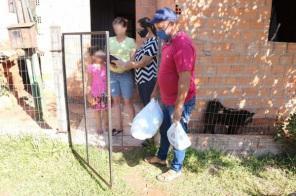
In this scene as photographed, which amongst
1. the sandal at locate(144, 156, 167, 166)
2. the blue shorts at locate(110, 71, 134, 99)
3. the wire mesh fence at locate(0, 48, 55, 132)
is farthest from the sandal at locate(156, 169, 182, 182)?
the wire mesh fence at locate(0, 48, 55, 132)

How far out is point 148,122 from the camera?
3.98 meters

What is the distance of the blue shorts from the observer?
4801 millimetres

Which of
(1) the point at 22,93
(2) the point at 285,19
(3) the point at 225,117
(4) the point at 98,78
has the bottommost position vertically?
(1) the point at 22,93

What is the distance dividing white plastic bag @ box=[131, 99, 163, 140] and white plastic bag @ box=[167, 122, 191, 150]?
27cm

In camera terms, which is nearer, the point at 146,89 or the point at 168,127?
the point at 168,127

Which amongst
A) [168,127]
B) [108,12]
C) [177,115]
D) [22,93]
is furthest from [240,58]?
[108,12]

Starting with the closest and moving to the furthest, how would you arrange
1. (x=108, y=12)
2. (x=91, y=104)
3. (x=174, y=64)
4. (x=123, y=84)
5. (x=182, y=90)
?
(x=182, y=90) → (x=174, y=64) → (x=123, y=84) → (x=91, y=104) → (x=108, y=12)

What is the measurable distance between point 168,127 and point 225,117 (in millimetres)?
1214

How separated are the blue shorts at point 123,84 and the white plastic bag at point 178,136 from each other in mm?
1297

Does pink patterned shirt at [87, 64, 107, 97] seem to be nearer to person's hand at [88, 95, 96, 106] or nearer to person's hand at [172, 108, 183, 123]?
person's hand at [88, 95, 96, 106]

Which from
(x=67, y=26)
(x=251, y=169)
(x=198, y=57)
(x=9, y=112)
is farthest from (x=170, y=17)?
(x=9, y=112)

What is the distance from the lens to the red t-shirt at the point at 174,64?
11.3ft

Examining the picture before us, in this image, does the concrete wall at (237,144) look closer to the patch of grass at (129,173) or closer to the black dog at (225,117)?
the patch of grass at (129,173)

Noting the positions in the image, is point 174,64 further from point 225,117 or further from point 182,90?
point 225,117
